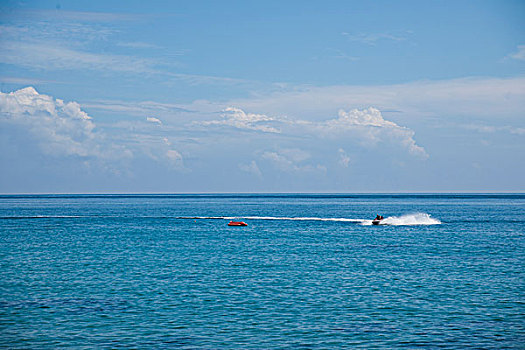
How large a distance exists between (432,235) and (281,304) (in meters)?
68.8

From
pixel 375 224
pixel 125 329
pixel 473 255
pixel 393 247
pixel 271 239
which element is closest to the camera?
pixel 125 329

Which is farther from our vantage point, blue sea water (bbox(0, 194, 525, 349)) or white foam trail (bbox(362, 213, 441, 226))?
white foam trail (bbox(362, 213, 441, 226))

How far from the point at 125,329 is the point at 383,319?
652 inches

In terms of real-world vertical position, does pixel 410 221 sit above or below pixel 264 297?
above

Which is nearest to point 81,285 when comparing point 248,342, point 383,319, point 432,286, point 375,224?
point 248,342

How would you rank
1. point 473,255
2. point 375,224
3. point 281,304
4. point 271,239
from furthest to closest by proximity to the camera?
point 375,224 < point 271,239 < point 473,255 < point 281,304

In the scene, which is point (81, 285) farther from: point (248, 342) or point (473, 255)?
point (473, 255)

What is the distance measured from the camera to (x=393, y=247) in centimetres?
8075

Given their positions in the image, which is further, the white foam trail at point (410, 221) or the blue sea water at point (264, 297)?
the white foam trail at point (410, 221)

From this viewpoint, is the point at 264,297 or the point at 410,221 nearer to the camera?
the point at 264,297

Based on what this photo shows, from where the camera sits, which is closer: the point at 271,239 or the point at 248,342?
the point at 248,342

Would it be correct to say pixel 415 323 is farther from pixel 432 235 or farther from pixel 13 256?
pixel 432 235

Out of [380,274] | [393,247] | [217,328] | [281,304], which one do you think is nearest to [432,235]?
[393,247]

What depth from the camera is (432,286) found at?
155 feet
